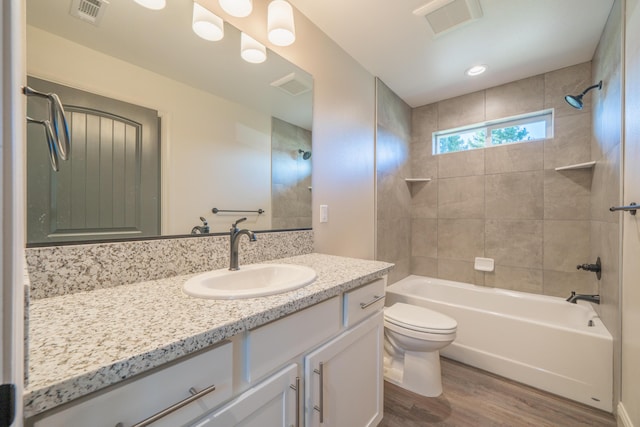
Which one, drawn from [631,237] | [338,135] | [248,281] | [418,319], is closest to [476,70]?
[338,135]

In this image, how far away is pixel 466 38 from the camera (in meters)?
1.81

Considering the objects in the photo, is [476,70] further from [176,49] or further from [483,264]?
[176,49]

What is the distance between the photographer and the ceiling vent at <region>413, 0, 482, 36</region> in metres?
1.51

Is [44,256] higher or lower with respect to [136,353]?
higher

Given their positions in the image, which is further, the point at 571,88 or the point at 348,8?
the point at 571,88

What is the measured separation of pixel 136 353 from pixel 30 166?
27.3 inches

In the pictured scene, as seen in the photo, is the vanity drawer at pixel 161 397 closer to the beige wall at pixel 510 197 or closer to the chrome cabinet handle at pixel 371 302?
the chrome cabinet handle at pixel 371 302

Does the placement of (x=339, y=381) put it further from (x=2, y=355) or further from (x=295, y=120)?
(x=295, y=120)

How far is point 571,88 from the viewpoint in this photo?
7.06 feet

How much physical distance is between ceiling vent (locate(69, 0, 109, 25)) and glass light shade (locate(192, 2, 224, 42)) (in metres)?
0.32

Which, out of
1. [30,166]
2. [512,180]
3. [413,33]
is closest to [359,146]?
[413,33]

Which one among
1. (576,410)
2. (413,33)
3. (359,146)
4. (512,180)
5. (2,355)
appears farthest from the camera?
(512,180)

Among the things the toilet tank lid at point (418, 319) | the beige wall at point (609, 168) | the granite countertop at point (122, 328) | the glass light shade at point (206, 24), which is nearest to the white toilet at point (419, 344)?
the toilet tank lid at point (418, 319)

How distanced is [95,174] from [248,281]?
2.20 ft
